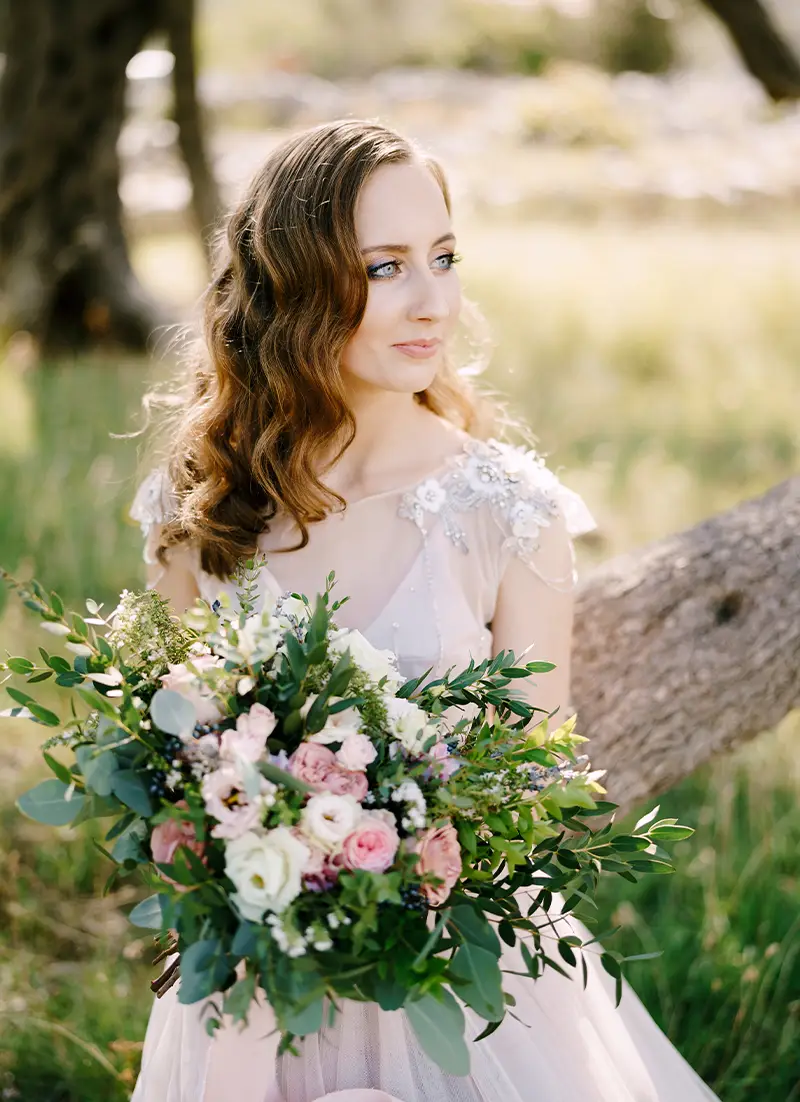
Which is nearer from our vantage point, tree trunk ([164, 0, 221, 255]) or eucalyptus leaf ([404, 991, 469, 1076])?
eucalyptus leaf ([404, 991, 469, 1076])

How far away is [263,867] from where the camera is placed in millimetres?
1345

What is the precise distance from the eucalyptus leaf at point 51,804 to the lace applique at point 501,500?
1025 millimetres

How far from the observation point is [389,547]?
2.31 meters

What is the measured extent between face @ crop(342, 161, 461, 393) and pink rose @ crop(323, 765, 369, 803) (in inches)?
37.4

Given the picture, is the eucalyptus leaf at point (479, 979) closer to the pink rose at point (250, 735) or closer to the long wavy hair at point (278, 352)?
the pink rose at point (250, 735)

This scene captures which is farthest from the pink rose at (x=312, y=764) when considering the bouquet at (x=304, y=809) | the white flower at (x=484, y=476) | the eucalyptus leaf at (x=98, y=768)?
the white flower at (x=484, y=476)

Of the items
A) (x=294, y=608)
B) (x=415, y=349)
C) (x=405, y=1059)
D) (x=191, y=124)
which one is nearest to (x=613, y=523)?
(x=415, y=349)

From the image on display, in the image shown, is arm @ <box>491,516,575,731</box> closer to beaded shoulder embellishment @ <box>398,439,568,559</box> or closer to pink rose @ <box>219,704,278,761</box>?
beaded shoulder embellishment @ <box>398,439,568,559</box>

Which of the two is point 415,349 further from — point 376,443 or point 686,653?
point 686,653

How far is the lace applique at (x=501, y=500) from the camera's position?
2262 millimetres

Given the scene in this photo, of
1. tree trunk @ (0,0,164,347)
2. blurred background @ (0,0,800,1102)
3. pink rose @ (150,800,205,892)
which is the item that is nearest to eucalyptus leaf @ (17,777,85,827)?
pink rose @ (150,800,205,892)

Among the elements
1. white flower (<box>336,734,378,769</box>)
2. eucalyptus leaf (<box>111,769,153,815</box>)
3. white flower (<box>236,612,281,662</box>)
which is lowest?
eucalyptus leaf (<box>111,769,153,815</box>)

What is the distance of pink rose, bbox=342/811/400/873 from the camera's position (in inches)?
55.1

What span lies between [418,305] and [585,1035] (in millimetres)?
1405
